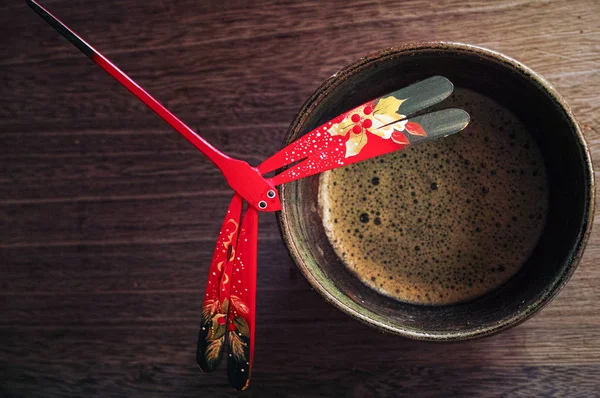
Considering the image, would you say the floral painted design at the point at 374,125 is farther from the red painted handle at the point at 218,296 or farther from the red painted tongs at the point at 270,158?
the red painted handle at the point at 218,296

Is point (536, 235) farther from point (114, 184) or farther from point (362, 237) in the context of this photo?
point (114, 184)

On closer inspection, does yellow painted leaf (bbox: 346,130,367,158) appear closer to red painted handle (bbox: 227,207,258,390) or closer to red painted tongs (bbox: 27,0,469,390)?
red painted tongs (bbox: 27,0,469,390)

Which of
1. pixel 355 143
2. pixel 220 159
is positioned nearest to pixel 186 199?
pixel 220 159

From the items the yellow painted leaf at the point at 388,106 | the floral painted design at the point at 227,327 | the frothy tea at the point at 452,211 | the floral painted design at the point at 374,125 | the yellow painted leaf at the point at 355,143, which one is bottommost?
the floral painted design at the point at 227,327

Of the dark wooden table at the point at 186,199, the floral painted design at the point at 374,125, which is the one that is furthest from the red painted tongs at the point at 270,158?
the dark wooden table at the point at 186,199

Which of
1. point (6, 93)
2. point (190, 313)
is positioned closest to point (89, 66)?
point (6, 93)

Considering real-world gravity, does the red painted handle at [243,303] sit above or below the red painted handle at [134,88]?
below

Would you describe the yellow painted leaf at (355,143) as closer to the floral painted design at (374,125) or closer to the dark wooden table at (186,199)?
the floral painted design at (374,125)

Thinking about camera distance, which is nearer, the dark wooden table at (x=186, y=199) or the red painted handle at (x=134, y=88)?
the red painted handle at (x=134, y=88)

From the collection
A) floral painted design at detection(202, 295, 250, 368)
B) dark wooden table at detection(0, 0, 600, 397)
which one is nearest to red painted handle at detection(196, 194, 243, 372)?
floral painted design at detection(202, 295, 250, 368)
